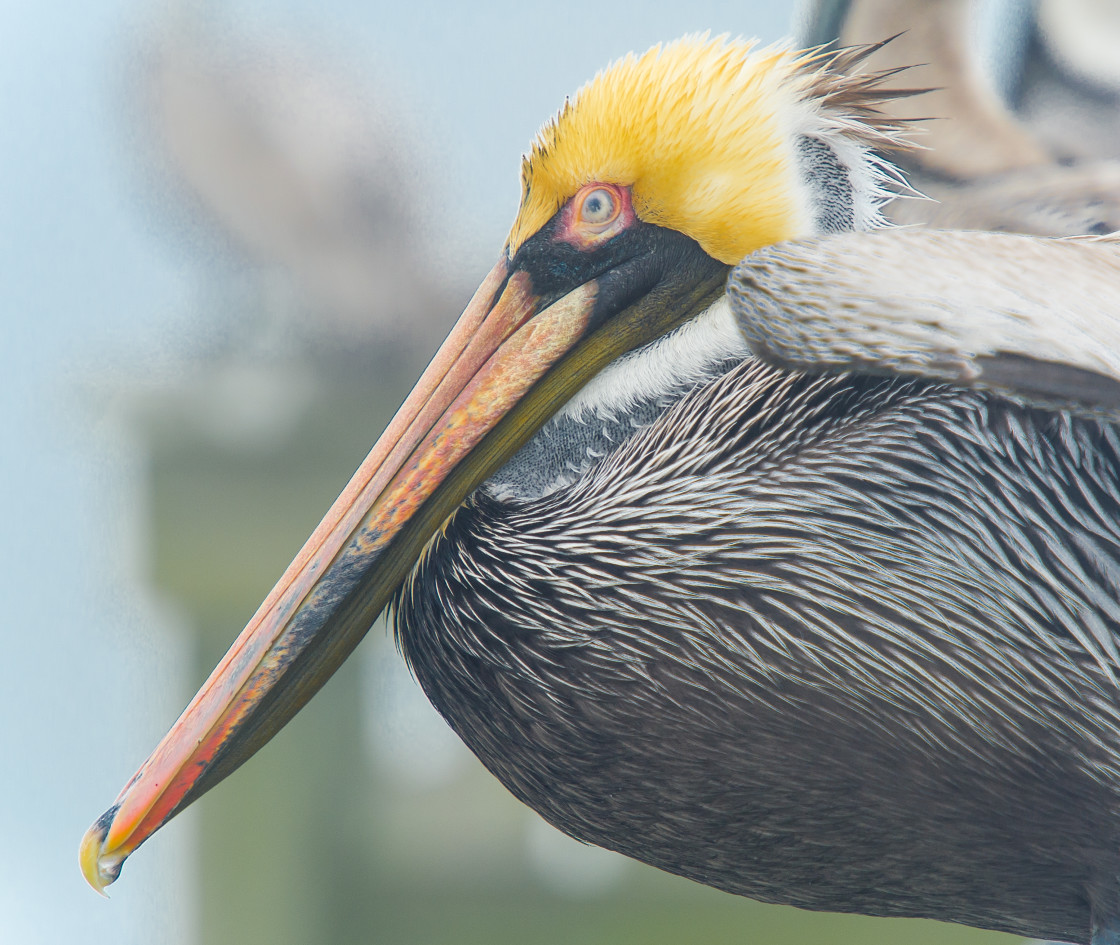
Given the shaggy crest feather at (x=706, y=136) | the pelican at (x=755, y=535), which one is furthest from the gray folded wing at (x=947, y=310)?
the shaggy crest feather at (x=706, y=136)

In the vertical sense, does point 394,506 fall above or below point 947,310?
below

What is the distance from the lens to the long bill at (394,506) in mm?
709

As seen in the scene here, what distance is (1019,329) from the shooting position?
1.74 ft

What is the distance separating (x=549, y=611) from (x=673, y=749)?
0.11 m

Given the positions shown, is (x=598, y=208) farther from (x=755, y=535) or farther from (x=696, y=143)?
(x=755, y=535)

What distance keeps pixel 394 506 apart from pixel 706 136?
297 mm

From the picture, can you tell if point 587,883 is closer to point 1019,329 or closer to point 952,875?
point 952,875

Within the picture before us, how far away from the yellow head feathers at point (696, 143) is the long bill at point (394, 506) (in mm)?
48

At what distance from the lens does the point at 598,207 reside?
28.7 inches

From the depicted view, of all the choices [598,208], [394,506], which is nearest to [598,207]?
[598,208]

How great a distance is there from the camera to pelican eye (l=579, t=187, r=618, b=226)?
727mm

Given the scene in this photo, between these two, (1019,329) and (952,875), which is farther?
(952,875)

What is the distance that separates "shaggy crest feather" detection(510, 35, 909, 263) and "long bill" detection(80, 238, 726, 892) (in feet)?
0.17

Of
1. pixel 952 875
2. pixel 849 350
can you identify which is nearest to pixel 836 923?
pixel 952 875
